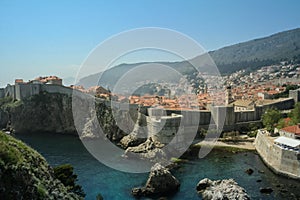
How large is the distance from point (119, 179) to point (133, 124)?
12.8m

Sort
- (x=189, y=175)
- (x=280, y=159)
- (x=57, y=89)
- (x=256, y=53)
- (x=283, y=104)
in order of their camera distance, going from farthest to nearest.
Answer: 1. (x=256, y=53)
2. (x=57, y=89)
3. (x=283, y=104)
4. (x=189, y=175)
5. (x=280, y=159)

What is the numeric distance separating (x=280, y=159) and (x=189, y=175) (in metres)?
5.63

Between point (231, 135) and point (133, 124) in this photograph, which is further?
point (133, 124)

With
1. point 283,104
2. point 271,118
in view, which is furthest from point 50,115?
point 283,104

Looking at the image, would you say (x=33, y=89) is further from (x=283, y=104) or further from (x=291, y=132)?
(x=291, y=132)

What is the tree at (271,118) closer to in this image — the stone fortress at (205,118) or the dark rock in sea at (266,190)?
the stone fortress at (205,118)

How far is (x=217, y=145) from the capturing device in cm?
2731

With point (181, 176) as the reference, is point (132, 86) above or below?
above

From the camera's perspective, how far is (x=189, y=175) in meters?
19.6

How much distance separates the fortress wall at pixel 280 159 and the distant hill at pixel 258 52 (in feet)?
317

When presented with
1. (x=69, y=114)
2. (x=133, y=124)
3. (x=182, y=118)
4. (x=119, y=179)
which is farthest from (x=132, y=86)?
(x=119, y=179)

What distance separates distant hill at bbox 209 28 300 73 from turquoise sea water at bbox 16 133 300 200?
97.1 m

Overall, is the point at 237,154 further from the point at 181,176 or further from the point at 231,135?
the point at 181,176

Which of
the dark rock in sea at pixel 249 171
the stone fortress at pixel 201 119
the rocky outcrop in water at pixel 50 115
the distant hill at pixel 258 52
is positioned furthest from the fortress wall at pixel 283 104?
the distant hill at pixel 258 52
